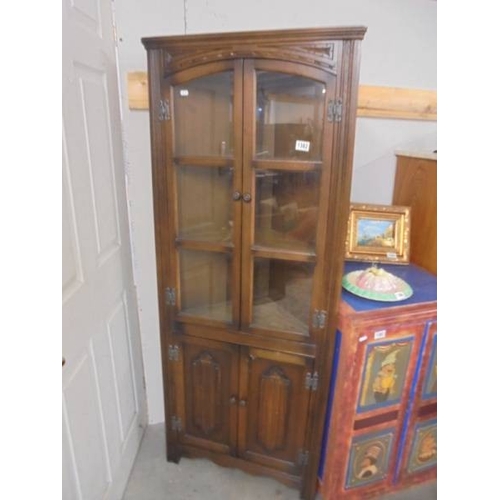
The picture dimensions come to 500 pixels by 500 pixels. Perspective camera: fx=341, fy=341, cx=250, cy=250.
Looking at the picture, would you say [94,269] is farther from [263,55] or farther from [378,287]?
[378,287]

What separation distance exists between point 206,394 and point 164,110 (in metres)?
1.16

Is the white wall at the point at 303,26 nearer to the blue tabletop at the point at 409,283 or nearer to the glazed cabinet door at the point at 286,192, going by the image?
the blue tabletop at the point at 409,283

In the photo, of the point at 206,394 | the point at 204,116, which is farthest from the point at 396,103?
the point at 206,394

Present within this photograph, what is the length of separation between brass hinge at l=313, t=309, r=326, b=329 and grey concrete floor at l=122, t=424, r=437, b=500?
0.86 meters

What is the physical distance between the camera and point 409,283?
1433mm

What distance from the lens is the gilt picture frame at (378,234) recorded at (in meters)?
1.54

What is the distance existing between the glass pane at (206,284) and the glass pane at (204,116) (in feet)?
1.33

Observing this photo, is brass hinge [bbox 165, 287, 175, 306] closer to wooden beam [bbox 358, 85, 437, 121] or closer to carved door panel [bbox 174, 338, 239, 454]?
carved door panel [bbox 174, 338, 239, 454]

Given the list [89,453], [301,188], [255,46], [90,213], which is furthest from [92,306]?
[255,46]

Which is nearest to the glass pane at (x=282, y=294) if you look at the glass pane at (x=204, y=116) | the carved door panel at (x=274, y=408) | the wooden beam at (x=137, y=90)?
the carved door panel at (x=274, y=408)

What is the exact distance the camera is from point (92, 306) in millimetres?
1189
